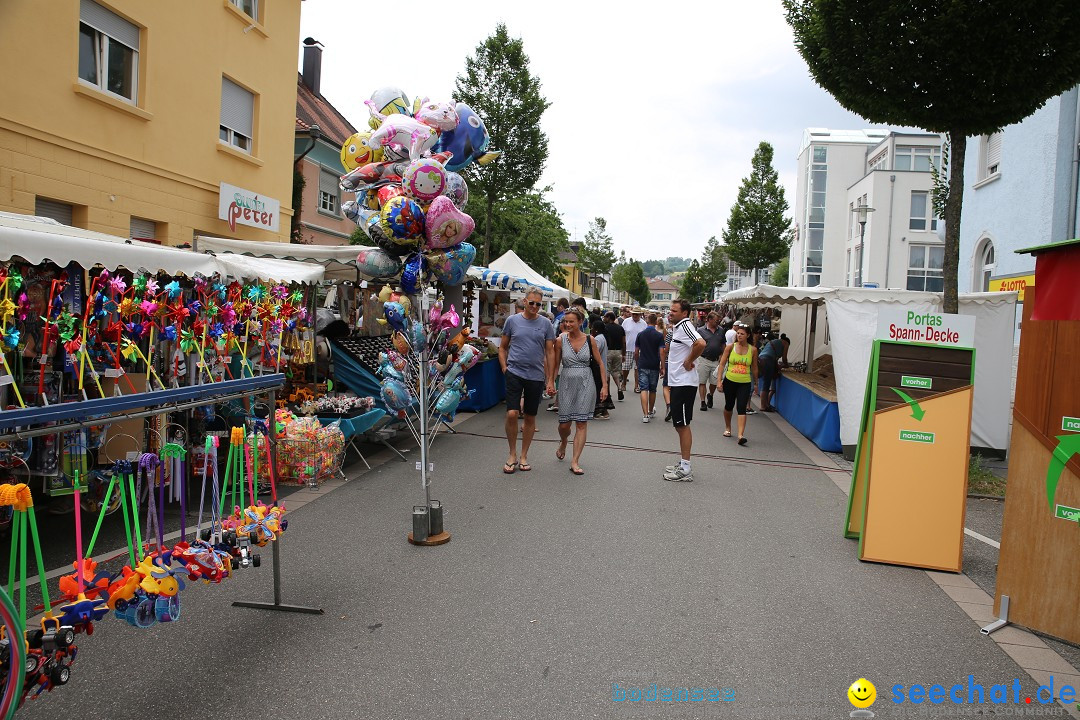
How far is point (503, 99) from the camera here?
23.6 metres

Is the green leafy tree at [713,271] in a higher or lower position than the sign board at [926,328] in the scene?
higher

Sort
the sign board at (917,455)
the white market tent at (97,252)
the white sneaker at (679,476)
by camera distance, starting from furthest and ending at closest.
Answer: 1. the white sneaker at (679,476)
2. the sign board at (917,455)
3. the white market tent at (97,252)

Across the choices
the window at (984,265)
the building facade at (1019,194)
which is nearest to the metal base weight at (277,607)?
the building facade at (1019,194)

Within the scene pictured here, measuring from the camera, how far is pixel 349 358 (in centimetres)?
857

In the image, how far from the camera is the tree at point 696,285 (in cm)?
6625

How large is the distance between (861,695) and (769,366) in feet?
34.3

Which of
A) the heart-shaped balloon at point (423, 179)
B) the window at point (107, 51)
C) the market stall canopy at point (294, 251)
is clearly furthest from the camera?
the window at point (107, 51)

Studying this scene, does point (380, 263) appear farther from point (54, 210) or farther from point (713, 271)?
point (713, 271)

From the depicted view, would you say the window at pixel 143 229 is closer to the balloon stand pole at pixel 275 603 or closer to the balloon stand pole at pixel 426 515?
the balloon stand pole at pixel 426 515

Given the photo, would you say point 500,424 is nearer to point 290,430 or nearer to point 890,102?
point 290,430

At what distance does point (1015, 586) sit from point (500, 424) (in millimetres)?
7367

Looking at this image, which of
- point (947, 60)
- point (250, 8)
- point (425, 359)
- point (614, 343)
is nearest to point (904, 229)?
point (614, 343)

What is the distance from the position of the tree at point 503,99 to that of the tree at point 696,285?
133 feet

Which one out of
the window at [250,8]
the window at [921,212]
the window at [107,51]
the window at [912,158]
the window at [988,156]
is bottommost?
the window at [107,51]
